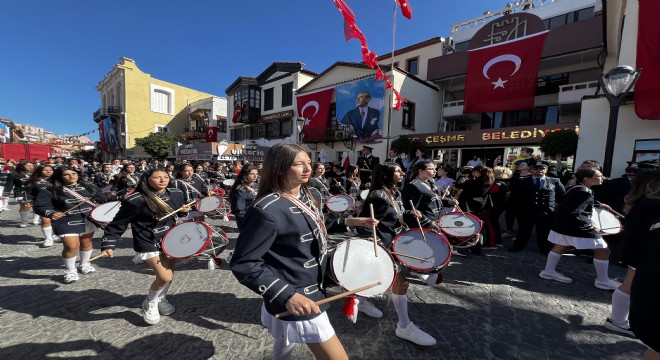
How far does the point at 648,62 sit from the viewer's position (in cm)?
779

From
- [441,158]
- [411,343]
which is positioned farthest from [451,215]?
[441,158]

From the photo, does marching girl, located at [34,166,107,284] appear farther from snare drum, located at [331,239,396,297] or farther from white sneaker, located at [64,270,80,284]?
snare drum, located at [331,239,396,297]

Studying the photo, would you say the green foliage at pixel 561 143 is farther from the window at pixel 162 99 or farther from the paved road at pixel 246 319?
the window at pixel 162 99

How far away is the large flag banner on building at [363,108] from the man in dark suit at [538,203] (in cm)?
1264

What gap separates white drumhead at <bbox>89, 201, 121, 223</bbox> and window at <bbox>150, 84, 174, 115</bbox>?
44.0 meters

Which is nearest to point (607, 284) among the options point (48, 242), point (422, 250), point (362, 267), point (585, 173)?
point (585, 173)

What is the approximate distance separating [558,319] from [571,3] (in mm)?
24810

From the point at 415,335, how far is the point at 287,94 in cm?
2526

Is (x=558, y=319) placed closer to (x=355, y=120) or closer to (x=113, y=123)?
(x=355, y=120)

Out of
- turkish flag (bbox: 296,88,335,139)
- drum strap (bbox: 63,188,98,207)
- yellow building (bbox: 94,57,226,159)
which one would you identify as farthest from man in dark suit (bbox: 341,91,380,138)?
yellow building (bbox: 94,57,226,159)

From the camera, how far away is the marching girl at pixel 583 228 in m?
3.95

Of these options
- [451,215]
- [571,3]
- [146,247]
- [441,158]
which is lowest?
[146,247]

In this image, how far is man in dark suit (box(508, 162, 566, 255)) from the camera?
5.45 metres

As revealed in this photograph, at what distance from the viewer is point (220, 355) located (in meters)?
2.57
